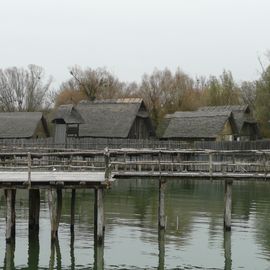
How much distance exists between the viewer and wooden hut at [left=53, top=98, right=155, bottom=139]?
6162 cm

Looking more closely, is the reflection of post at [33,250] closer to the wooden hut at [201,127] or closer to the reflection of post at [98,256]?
the reflection of post at [98,256]

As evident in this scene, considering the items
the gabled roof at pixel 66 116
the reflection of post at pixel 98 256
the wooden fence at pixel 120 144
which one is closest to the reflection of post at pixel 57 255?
the reflection of post at pixel 98 256

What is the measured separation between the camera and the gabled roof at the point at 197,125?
63344 millimetres

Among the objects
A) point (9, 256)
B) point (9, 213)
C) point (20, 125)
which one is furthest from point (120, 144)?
point (9, 256)

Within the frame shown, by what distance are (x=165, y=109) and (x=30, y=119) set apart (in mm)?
23335

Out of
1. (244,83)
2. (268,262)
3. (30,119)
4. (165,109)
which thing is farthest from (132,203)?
(244,83)

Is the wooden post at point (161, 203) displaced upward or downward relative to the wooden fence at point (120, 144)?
downward

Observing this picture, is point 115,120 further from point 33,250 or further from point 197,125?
point 33,250

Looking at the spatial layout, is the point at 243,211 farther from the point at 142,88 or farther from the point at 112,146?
the point at 142,88

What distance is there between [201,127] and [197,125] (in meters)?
0.56

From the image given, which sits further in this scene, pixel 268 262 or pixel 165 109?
pixel 165 109

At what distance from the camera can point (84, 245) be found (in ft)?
77.3

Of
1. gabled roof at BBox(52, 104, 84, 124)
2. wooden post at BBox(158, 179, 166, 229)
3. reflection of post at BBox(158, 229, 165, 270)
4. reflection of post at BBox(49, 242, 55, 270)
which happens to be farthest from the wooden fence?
reflection of post at BBox(49, 242, 55, 270)

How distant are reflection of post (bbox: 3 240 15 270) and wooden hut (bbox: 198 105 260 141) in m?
45.9
